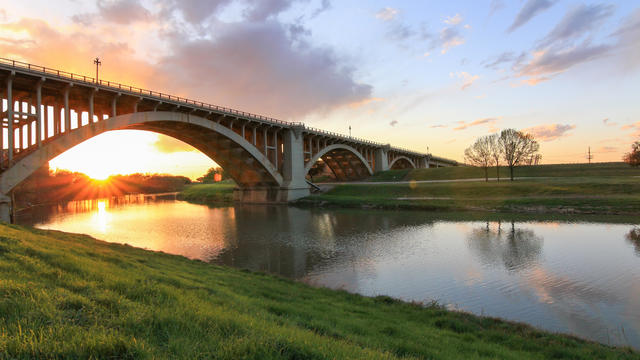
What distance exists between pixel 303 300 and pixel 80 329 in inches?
233

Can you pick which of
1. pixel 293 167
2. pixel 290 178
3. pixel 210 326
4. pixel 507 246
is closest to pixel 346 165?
pixel 293 167

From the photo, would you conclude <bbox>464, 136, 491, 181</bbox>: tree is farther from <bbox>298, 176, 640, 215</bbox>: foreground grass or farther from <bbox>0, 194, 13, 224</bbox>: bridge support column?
<bbox>0, 194, 13, 224</bbox>: bridge support column

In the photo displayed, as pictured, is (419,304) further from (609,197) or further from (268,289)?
(609,197)

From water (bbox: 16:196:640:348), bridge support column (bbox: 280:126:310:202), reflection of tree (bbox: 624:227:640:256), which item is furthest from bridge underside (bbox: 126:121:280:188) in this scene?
reflection of tree (bbox: 624:227:640:256)

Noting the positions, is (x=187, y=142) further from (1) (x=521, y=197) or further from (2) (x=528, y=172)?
(2) (x=528, y=172)

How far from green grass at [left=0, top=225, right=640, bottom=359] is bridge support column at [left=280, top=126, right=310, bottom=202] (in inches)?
1791

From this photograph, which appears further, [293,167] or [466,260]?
[293,167]

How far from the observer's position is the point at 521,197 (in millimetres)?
38875

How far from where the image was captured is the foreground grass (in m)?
32.0

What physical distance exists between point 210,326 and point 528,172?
75869 millimetres

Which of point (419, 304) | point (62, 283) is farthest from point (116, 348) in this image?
point (419, 304)

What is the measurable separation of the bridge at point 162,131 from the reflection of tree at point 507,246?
100 feet

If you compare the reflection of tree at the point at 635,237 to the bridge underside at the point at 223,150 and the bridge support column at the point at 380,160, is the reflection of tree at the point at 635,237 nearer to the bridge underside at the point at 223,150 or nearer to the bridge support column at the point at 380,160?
the bridge underside at the point at 223,150

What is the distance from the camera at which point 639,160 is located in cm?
4131
